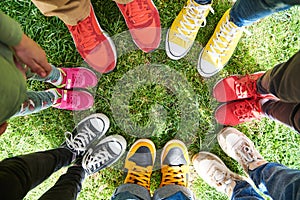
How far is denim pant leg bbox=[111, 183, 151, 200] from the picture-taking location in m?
1.38

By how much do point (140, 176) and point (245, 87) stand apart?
27.2 inches

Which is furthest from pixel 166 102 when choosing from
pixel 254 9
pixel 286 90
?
pixel 286 90

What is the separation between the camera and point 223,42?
1557 mm

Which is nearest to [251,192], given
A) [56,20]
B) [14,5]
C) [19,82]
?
[19,82]

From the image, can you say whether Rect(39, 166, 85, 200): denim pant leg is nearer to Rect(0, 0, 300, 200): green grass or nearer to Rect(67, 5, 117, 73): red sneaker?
Rect(0, 0, 300, 200): green grass

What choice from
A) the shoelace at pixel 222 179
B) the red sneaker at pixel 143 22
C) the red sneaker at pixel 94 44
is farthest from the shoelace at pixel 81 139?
the shoelace at pixel 222 179

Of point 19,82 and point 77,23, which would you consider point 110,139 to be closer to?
point 77,23

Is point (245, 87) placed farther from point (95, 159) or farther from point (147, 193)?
point (95, 159)

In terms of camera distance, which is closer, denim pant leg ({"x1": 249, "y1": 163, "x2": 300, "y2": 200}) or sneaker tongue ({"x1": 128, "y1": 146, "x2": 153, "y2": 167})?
denim pant leg ({"x1": 249, "y1": 163, "x2": 300, "y2": 200})

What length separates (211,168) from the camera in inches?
62.2

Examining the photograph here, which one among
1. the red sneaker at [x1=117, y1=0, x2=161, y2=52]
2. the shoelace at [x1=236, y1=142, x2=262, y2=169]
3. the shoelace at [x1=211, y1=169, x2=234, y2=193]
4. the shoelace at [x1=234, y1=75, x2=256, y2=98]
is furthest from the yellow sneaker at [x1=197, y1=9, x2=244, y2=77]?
the shoelace at [x1=211, y1=169, x2=234, y2=193]

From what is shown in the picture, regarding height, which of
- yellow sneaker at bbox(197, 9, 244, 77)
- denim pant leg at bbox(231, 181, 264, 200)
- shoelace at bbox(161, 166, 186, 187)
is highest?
yellow sneaker at bbox(197, 9, 244, 77)

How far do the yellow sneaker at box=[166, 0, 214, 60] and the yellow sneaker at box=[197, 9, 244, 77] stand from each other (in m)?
0.09

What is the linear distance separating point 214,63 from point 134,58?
43 centimetres
